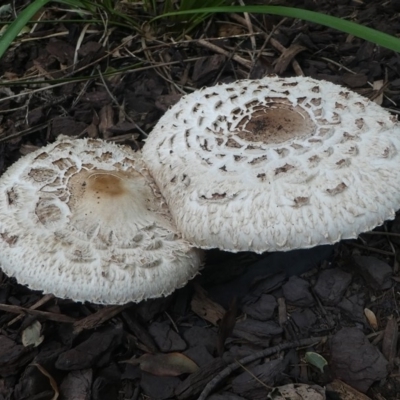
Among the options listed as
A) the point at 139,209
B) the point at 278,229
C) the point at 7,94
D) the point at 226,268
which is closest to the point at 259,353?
the point at 226,268

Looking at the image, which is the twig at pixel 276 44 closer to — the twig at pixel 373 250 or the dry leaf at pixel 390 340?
the twig at pixel 373 250

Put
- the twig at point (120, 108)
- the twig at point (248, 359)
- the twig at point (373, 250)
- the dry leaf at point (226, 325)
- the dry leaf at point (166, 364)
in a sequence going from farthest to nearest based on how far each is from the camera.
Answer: the twig at point (120, 108) < the twig at point (373, 250) < the dry leaf at point (226, 325) < the dry leaf at point (166, 364) < the twig at point (248, 359)

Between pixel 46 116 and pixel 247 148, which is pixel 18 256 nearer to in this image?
pixel 247 148

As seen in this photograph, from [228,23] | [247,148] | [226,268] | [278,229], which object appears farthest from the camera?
[228,23]

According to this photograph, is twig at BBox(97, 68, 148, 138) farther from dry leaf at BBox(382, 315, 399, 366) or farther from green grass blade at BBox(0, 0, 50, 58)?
dry leaf at BBox(382, 315, 399, 366)

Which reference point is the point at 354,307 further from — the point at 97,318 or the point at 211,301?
the point at 97,318

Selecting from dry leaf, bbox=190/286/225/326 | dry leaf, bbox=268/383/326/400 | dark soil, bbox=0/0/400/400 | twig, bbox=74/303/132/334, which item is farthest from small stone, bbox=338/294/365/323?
twig, bbox=74/303/132/334

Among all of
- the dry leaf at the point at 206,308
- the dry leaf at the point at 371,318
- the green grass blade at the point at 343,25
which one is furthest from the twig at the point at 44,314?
the green grass blade at the point at 343,25
